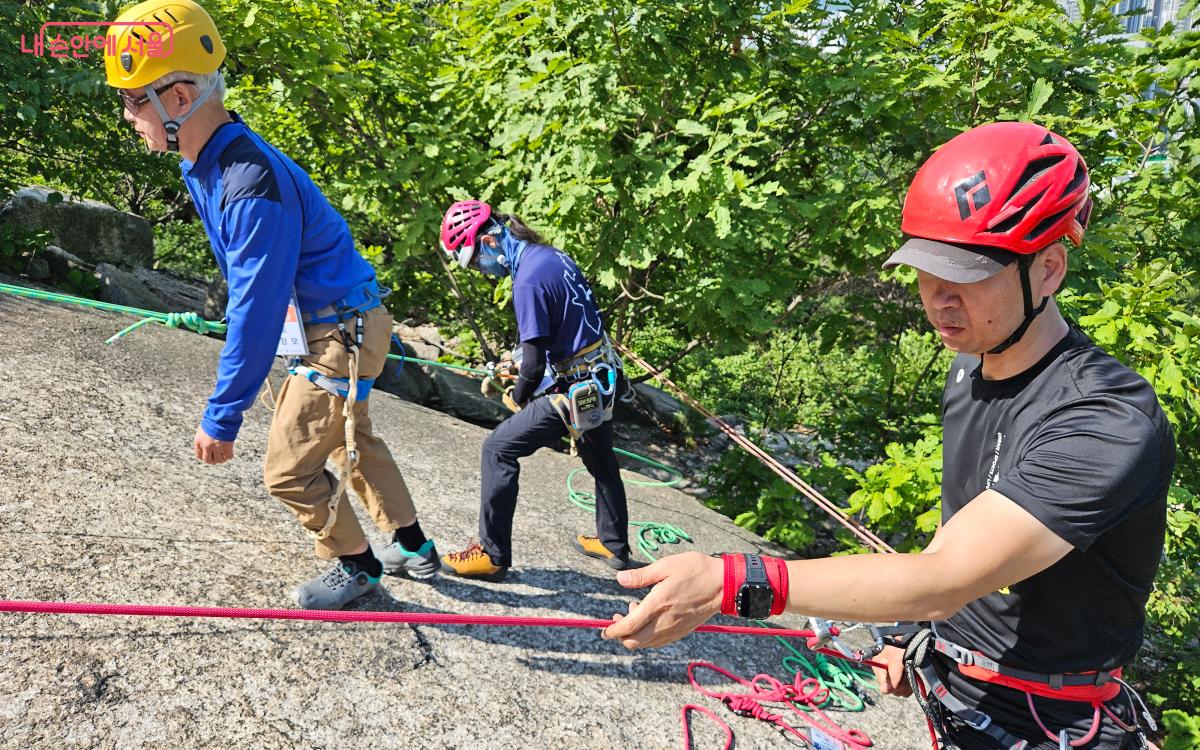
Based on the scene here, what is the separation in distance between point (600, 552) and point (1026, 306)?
345 cm

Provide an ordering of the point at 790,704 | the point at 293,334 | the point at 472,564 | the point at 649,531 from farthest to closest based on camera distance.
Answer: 1. the point at 649,531
2. the point at 472,564
3. the point at 790,704
4. the point at 293,334

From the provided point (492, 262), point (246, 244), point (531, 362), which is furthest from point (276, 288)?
point (492, 262)

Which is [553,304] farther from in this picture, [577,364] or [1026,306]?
[1026,306]

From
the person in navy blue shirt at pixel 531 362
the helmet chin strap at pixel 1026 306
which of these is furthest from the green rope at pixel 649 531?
the helmet chin strap at pixel 1026 306

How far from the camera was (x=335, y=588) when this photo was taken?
11.0 feet

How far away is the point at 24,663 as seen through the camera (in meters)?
2.56

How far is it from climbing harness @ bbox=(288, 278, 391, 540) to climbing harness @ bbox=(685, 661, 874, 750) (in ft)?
6.24

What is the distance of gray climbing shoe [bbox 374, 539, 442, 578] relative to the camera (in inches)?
146

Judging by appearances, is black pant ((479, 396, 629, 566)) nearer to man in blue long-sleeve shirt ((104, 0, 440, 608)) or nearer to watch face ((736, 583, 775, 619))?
man in blue long-sleeve shirt ((104, 0, 440, 608))

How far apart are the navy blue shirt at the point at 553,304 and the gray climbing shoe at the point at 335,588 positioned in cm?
144

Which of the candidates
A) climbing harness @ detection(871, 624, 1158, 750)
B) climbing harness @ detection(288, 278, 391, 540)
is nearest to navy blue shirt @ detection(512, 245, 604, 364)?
climbing harness @ detection(288, 278, 391, 540)

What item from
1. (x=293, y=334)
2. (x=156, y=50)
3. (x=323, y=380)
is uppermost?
(x=156, y=50)

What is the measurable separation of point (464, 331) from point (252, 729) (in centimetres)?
718

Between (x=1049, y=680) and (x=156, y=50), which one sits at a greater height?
(x=156, y=50)
